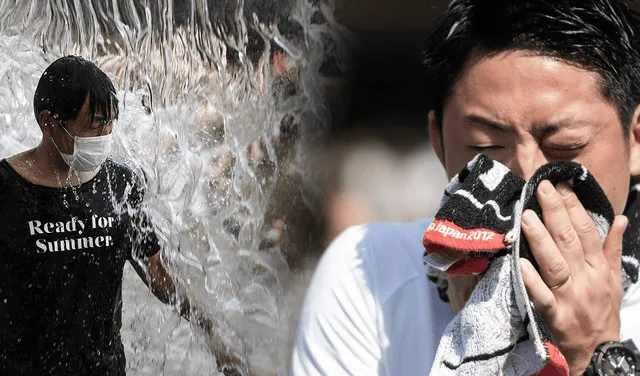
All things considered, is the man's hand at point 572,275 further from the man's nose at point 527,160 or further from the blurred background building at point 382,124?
the blurred background building at point 382,124

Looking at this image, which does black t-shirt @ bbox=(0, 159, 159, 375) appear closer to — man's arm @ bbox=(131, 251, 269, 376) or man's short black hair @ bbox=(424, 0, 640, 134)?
man's arm @ bbox=(131, 251, 269, 376)

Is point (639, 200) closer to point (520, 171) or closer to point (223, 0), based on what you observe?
point (520, 171)

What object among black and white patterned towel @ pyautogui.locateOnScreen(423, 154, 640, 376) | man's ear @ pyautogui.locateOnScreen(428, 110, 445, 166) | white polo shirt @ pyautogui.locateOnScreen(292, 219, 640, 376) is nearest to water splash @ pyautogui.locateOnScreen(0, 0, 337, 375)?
white polo shirt @ pyautogui.locateOnScreen(292, 219, 640, 376)

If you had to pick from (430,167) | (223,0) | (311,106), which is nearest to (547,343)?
(223,0)

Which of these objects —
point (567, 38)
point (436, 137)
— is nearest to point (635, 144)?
point (567, 38)

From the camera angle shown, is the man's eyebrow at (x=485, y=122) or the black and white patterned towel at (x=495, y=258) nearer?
the black and white patterned towel at (x=495, y=258)

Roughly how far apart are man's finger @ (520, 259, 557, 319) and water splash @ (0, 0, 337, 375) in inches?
23.2

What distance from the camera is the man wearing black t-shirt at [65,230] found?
1079mm

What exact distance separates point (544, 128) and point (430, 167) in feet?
5.40

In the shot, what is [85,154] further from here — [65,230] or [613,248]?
[613,248]

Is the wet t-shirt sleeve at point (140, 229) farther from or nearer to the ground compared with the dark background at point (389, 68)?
farther from the ground

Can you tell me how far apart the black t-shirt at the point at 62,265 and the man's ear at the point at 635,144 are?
2.49ft

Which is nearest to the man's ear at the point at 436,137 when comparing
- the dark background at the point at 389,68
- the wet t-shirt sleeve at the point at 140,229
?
the wet t-shirt sleeve at the point at 140,229

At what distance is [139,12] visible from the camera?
1205 mm
